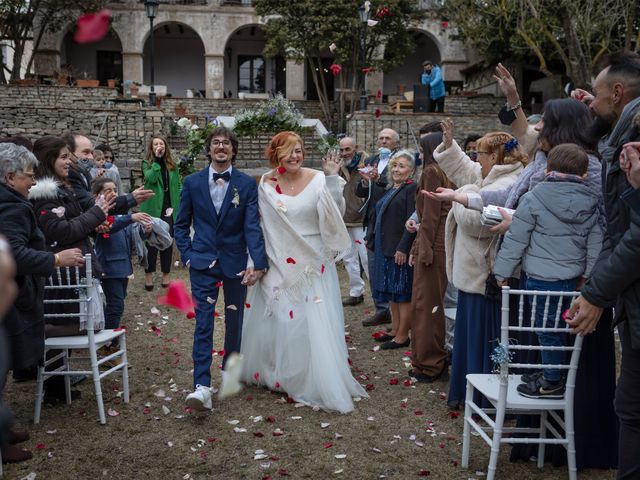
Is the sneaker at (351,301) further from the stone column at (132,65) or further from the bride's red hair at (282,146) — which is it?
the stone column at (132,65)

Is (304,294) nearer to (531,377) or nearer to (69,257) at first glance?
(69,257)

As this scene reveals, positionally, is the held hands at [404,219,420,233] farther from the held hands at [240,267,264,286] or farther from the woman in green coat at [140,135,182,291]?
the woman in green coat at [140,135,182,291]

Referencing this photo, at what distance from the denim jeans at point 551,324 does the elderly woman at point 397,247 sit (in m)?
2.49

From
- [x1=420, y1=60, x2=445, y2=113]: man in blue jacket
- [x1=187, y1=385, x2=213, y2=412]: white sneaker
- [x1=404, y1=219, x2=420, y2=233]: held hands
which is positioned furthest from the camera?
[x1=420, y1=60, x2=445, y2=113]: man in blue jacket

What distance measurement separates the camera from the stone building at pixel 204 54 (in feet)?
91.6

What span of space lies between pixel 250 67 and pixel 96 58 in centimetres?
724

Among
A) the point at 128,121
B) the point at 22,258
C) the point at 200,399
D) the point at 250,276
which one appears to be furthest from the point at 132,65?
the point at 22,258

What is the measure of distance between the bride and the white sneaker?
2.18 ft

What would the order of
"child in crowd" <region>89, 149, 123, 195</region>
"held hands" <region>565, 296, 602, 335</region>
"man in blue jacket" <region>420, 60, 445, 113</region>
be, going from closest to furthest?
"held hands" <region>565, 296, 602, 335</region>, "child in crowd" <region>89, 149, 123, 195</region>, "man in blue jacket" <region>420, 60, 445, 113</region>

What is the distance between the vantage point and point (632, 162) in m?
2.50

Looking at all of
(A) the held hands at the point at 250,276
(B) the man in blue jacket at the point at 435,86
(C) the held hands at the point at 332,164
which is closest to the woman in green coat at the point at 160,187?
(C) the held hands at the point at 332,164

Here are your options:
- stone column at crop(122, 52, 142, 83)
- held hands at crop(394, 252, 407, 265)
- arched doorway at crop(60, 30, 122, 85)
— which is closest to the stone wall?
stone column at crop(122, 52, 142, 83)

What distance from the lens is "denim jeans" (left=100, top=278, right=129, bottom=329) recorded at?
598 centimetres

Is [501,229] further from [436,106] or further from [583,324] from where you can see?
[436,106]
